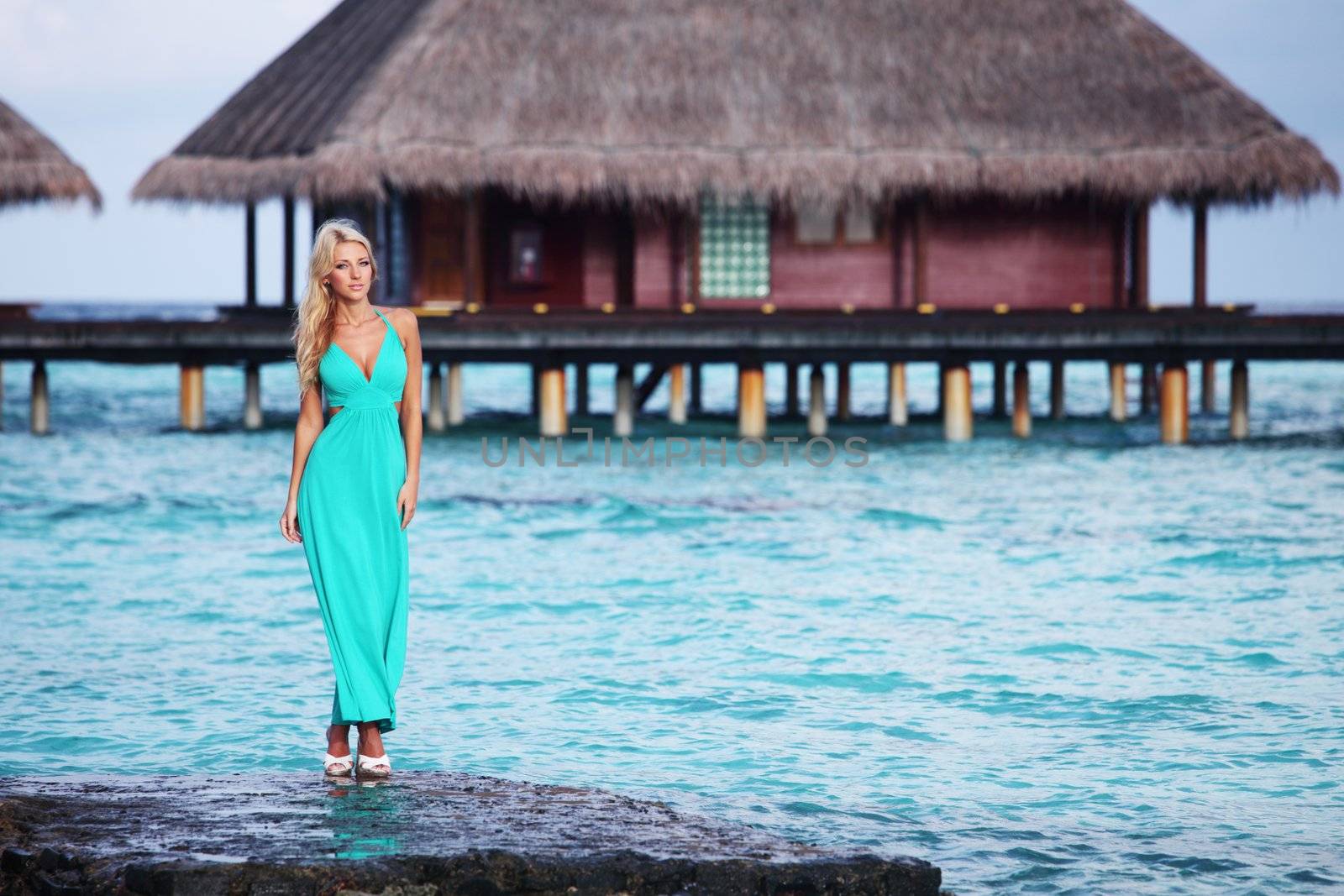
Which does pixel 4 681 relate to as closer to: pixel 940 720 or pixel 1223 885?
pixel 940 720

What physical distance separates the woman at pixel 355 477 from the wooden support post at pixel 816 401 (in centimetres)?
1741

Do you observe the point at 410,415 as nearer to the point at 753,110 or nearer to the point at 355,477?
the point at 355,477

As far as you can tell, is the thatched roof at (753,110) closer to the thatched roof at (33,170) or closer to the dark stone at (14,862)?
the thatched roof at (33,170)

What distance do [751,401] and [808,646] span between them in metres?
10.8

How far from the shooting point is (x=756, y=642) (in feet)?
32.5

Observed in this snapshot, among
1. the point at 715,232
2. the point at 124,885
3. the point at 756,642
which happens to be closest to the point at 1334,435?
the point at 715,232

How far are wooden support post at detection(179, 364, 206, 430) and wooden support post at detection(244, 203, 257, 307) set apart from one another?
4.59 feet

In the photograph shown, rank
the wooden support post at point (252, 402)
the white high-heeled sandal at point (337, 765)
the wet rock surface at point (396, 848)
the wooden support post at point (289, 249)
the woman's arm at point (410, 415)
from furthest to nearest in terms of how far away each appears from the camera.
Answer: the wooden support post at point (252, 402)
the wooden support post at point (289, 249)
the white high-heeled sandal at point (337, 765)
the woman's arm at point (410, 415)
the wet rock surface at point (396, 848)

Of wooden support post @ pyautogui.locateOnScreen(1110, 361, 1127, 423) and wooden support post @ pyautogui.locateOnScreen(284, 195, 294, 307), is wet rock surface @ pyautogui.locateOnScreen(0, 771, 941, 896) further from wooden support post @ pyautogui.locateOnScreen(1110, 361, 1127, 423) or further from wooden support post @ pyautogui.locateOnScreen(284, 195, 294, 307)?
wooden support post @ pyautogui.locateOnScreen(1110, 361, 1127, 423)

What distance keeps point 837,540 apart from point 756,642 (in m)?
4.30

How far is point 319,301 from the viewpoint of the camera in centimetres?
525

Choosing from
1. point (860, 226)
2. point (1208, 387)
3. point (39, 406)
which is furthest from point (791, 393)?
point (39, 406)

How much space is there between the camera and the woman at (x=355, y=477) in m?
5.24

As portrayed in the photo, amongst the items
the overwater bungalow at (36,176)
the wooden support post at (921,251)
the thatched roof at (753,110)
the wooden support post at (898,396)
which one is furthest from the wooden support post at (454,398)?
the wooden support post at (921,251)
